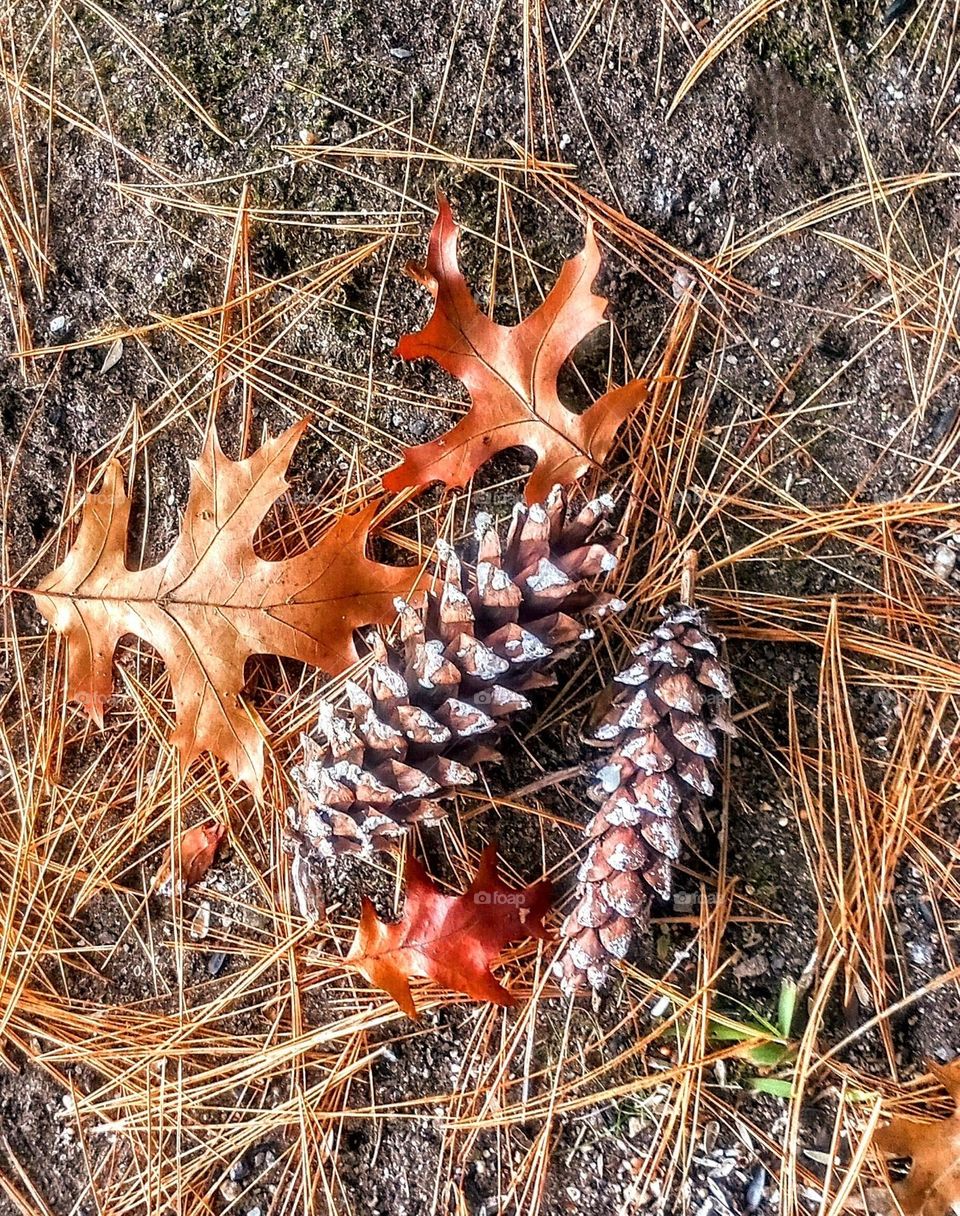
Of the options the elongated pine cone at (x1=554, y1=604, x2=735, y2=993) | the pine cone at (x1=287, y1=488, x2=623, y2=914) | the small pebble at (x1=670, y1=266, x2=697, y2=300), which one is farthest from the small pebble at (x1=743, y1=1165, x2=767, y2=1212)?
the small pebble at (x1=670, y1=266, x2=697, y2=300)

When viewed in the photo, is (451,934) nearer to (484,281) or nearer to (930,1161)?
(930,1161)

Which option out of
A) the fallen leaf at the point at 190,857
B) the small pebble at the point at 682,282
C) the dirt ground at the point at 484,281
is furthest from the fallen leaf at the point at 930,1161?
the small pebble at the point at 682,282

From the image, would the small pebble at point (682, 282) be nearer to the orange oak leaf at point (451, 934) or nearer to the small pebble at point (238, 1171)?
the orange oak leaf at point (451, 934)

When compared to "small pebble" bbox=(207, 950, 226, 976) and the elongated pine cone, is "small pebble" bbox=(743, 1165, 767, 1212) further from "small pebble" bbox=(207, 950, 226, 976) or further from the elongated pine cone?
"small pebble" bbox=(207, 950, 226, 976)

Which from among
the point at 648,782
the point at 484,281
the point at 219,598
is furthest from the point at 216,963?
the point at 484,281

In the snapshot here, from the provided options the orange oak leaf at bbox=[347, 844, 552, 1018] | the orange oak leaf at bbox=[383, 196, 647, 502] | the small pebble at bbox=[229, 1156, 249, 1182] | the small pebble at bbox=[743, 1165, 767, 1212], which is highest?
the orange oak leaf at bbox=[383, 196, 647, 502]

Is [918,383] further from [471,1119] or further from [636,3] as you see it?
[471,1119]
